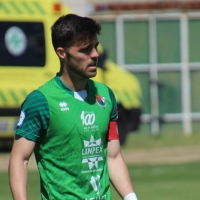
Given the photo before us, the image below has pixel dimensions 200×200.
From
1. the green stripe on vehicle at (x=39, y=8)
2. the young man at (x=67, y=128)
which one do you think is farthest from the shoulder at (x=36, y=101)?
the green stripe on vehicle at (x=39, y=8)

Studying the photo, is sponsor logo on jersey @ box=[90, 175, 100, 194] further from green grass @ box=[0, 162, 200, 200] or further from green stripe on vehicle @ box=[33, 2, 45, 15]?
green stripe on vehicle @ box=[33, 2, 45, 15]

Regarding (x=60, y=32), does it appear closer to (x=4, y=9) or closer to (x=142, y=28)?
(x=4, y=9)

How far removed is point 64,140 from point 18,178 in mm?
314

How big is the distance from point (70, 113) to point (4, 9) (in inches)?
416

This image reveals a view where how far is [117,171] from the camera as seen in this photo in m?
5.29

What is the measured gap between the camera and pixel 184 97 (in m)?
20.2

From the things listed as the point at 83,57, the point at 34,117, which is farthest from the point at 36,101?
the point at 83,57

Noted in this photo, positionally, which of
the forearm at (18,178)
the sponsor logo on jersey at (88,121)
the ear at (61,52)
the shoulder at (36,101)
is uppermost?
the ear at (61,52)

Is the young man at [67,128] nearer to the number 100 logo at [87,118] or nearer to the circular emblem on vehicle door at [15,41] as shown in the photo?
the number 100 logo at [87,118]

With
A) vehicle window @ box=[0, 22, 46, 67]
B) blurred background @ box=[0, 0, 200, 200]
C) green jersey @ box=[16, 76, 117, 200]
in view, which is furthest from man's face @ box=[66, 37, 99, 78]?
vehicle window @ box=[0, 22, 46, 67]

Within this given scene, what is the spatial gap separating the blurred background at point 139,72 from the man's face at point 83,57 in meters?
6.64

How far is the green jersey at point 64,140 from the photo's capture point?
5.03m

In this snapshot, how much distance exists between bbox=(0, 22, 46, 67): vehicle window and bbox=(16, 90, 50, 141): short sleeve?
10369mm

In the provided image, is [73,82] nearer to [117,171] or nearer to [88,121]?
[88,121]
